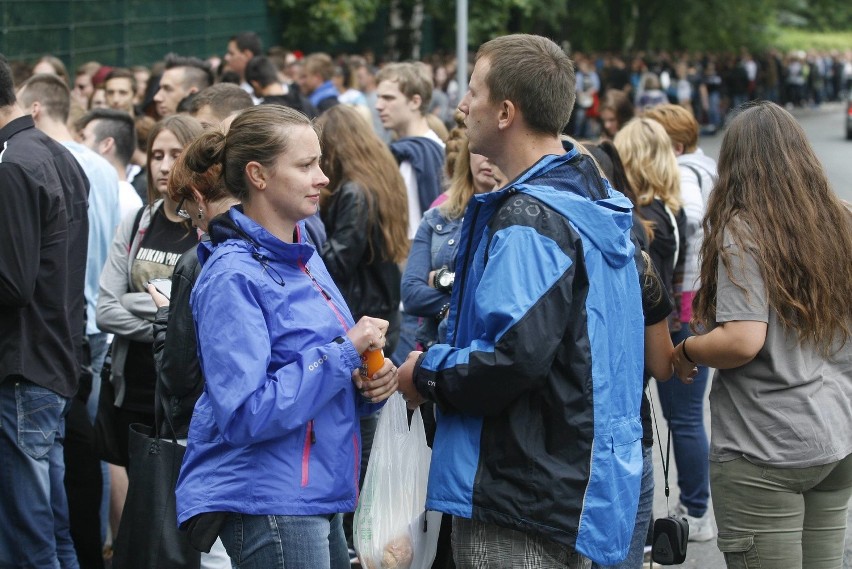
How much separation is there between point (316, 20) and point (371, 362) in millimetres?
18299

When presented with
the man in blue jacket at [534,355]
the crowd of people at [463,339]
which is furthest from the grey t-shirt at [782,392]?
the man in blue jacket at [534,355]

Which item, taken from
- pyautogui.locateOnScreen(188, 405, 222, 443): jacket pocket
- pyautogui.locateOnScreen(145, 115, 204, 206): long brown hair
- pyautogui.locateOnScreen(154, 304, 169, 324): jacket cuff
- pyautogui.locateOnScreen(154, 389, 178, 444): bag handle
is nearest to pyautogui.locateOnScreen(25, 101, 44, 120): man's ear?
pyautogui.locateOnScreen(145, 115, 204, 206): long brown hair

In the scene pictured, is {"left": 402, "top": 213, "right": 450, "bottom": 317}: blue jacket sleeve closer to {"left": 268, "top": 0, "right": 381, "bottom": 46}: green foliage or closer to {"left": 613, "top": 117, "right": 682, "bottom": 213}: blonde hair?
{"left": 613, "top": 117, "right": 682, "bottom": 213}: blonde hair

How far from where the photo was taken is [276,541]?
9.83ft

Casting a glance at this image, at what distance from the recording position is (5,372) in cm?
430

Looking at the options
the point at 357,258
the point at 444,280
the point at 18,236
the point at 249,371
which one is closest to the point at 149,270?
the point at 18,236

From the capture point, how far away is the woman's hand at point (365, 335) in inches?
120

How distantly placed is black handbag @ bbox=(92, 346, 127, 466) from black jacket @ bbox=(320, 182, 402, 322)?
4.10 feet

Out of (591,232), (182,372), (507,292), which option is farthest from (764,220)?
(182,372)

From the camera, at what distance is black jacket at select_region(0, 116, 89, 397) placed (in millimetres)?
4172

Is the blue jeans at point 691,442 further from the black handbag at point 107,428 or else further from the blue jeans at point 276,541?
the blue jeans at point 276,541

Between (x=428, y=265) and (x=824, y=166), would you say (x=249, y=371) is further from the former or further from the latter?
(x=428, y=265)

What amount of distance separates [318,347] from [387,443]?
1.74ft

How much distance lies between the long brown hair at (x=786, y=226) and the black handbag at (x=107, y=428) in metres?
2.42
